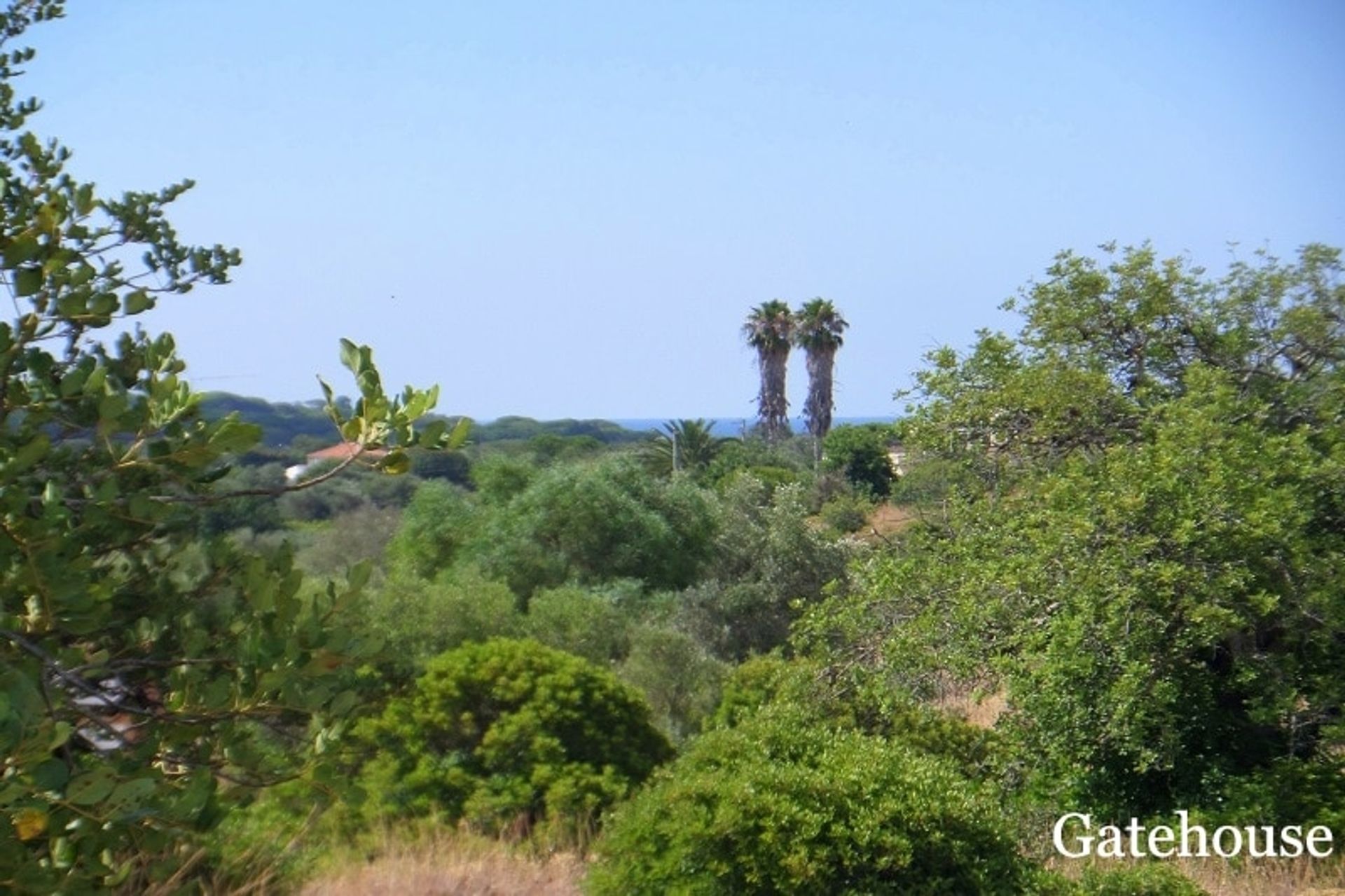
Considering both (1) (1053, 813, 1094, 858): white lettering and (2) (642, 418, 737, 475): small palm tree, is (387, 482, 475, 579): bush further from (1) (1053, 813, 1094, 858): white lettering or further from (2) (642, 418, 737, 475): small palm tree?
(2) (642, 418, 737, 475): small palm tree

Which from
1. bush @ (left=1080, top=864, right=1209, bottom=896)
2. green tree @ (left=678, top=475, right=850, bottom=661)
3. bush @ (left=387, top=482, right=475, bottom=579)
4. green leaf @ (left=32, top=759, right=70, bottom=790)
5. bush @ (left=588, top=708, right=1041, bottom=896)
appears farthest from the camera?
bush @ (left=387, top=482, right=475, bottom=579)

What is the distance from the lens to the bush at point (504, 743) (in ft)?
35.9

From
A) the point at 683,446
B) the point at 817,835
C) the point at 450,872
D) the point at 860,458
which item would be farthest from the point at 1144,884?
the point at 683,446

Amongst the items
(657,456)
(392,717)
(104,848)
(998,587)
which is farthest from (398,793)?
(657,456)

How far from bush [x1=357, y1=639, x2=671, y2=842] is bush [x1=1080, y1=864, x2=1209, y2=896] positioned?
165 inches

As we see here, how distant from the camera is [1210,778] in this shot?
10.4 m

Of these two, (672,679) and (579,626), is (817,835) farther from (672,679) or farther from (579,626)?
(579,626)

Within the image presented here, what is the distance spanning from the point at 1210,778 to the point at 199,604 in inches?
353

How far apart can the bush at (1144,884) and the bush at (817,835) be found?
359mm

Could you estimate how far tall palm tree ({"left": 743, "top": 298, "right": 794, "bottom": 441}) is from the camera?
5425cm

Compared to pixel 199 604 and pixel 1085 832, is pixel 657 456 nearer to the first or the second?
pixel 1085 832

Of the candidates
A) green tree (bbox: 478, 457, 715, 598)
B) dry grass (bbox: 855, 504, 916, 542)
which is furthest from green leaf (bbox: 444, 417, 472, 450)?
dry grass (bbox: 855, 504, 916, 542)

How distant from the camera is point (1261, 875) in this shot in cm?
873

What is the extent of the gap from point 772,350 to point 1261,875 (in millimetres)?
46486
